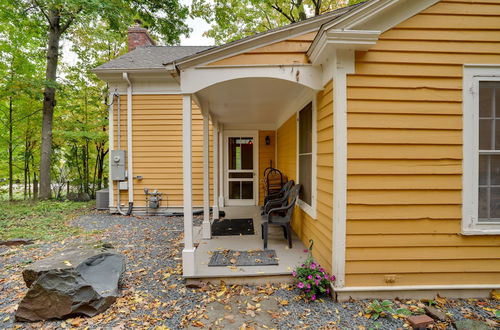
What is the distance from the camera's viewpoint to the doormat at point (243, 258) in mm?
2826

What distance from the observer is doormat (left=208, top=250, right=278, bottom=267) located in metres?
2.83

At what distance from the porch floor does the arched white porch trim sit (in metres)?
2.09

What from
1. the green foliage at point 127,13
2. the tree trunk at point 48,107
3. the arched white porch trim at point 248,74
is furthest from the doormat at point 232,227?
the tree trunk at point 48,107

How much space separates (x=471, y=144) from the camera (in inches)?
89.3

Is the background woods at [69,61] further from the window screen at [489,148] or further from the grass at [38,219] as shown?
the window screen at [489,148]

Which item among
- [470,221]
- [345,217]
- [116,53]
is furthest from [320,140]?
[116,53]

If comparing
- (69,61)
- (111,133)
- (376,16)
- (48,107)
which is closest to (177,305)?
(376,16)

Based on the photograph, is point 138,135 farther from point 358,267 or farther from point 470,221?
point 470,221

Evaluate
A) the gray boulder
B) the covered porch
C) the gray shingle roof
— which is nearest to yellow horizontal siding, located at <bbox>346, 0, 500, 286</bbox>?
the covered porch

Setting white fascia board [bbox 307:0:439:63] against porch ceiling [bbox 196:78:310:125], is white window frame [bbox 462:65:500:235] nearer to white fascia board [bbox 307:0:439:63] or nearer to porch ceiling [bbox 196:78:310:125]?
white fascia board [bbox 307:0:439:63]

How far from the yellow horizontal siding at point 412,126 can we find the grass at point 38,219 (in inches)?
200

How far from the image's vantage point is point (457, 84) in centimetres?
227

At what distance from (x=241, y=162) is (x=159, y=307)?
15.1 feet

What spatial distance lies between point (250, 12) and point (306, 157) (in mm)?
8482
